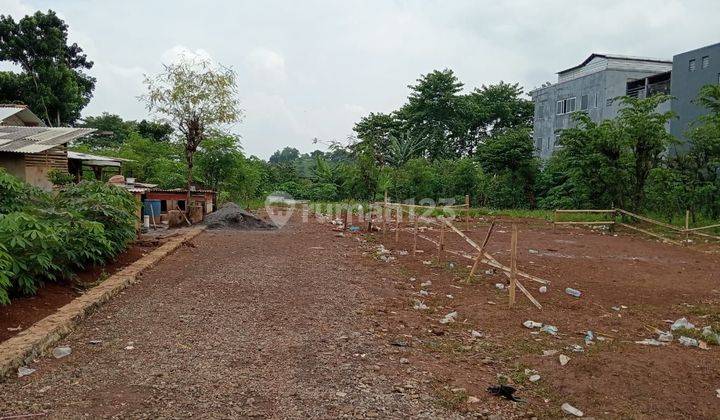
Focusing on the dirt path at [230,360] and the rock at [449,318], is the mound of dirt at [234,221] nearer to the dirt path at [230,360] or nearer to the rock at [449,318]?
the dirt path at [230,360]

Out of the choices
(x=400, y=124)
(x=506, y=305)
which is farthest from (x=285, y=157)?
(x=506, y=305)

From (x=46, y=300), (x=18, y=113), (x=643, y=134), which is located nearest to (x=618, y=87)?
(x=643, y=134)

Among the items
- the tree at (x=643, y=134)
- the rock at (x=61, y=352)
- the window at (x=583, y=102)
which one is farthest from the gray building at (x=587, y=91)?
the rock at (x=61, y=352)

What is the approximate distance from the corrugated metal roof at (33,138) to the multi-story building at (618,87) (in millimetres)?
18451

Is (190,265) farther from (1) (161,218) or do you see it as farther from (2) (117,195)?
(1) (161,218)

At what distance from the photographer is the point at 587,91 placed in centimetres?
2966

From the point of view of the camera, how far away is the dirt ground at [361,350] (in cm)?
310

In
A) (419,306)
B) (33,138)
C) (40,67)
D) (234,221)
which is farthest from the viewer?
(40,67)

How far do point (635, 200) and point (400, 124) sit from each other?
19630 millimetres

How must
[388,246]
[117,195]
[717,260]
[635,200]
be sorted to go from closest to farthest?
[117,195] < [717,260] < [388,246] < [635,200]

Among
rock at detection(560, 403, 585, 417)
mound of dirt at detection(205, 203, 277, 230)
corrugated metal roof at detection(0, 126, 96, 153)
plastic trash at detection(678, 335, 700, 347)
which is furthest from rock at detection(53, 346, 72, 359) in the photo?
mound of dirt at detection(205, 203, 277, 230)

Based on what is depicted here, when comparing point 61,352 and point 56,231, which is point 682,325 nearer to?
point 61,352

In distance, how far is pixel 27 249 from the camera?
4.84 m

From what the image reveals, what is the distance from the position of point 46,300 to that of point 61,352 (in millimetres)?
1496
